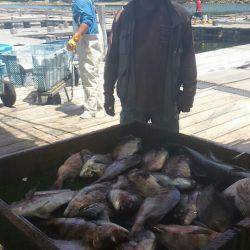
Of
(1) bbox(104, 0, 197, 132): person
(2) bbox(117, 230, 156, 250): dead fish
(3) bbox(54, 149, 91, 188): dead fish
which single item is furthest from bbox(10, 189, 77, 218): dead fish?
(1) bbox(104, 0, 197, 132): person

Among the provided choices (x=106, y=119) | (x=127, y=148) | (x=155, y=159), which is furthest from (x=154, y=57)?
(x=106, y=119)

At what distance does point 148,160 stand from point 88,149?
2.53 ft

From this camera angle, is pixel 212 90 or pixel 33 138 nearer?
pixel 33 138

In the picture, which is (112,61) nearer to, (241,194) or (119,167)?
(119,167)

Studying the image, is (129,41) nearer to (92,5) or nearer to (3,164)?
(3,164)

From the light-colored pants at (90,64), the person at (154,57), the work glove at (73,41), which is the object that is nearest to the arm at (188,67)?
the person at (154,57)

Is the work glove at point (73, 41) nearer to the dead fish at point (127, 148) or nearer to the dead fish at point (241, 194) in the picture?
the dead fish at point (127, 148)

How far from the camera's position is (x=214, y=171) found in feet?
10.5

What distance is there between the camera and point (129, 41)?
429 centimetres

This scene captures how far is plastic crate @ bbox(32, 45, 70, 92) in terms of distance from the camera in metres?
8.76

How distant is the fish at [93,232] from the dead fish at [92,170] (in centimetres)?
82

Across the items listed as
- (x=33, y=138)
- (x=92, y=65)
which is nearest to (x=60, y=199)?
(x=33, y=138)

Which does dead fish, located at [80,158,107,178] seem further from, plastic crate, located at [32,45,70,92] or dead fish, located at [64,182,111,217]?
plastic crate, located at [32,45,70,92]

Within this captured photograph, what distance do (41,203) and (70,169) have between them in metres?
0.64
